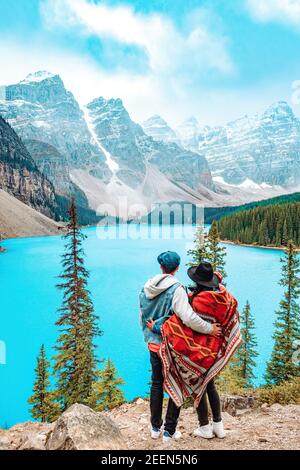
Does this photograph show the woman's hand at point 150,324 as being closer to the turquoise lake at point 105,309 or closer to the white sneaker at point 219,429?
the white sneaker at point 219,429

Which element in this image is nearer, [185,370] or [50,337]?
[185,370]

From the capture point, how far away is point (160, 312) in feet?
16.6

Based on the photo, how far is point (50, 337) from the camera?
26297 mm

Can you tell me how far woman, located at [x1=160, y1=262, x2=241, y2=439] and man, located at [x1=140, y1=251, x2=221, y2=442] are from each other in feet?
0.60

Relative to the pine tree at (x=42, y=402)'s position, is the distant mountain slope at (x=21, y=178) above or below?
above

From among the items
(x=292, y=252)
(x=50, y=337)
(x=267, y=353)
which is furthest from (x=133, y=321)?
(x=292, y=252)

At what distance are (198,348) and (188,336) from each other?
0.70 ft

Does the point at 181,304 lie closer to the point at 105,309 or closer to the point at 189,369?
the point at 189,369

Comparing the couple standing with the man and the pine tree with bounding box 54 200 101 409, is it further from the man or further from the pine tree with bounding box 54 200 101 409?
the pine tree with bounding box 54 200 101 409

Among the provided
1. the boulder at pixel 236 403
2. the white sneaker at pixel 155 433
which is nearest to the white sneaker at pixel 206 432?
the white sneaker at pixel 155 433

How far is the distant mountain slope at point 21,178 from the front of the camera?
525 ft

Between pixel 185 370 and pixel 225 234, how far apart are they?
105 metres

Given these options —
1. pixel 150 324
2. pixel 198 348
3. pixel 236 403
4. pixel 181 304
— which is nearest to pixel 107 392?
pixel 236 403
